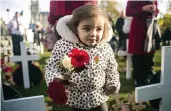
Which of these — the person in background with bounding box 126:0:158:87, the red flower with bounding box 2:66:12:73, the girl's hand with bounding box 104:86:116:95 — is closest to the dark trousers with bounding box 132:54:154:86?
the person in background with bounding box 126:0:158:87

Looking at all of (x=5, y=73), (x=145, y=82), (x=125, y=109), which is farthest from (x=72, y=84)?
(x=5, y=73)

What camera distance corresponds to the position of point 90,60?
0.85 meters

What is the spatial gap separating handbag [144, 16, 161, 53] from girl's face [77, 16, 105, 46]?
23.1 inches

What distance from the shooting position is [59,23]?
847mm

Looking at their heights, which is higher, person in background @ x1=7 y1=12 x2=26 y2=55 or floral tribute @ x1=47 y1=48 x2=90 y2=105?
person in background @ x1=7 y1=12 x2=26 y2=55

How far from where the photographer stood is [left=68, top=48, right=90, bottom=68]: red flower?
0.77m

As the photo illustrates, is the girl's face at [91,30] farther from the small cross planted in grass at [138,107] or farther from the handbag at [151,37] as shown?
the handbag at [151,37]

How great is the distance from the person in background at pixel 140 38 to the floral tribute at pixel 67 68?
55 cm

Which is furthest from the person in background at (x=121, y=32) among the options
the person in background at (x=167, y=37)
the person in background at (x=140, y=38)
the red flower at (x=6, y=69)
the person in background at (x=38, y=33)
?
the red flower at (x=6, y=69)

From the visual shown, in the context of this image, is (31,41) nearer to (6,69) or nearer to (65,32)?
(6,69)

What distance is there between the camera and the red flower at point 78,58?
0.77m

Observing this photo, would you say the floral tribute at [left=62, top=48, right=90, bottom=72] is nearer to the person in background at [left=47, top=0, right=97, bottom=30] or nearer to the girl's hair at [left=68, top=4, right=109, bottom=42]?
the girl's hair at [left=68, top=4, right=109, bottom=42]

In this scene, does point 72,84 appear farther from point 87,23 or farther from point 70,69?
point 87,23

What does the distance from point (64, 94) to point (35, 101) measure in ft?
0.45
